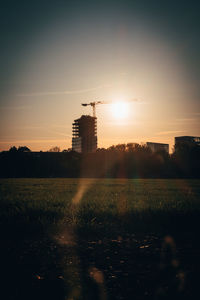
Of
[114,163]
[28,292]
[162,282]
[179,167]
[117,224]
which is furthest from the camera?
[114,163]

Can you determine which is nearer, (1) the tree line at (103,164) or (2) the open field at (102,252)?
(2) the open field at (102,252)

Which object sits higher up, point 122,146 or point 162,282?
point 122,146

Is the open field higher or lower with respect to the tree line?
lower

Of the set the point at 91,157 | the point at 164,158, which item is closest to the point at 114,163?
the point at 91,157

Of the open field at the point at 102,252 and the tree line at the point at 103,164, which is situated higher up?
the tree line at the point at 103,164

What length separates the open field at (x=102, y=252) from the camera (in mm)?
4152

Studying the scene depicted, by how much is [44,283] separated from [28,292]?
38 cm

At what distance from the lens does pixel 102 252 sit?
602 centimetres

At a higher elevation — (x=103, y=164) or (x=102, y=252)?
(x=103, y=164)

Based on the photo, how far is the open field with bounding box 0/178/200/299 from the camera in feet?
13.6

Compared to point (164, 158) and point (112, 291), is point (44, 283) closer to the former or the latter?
point (112, 291)

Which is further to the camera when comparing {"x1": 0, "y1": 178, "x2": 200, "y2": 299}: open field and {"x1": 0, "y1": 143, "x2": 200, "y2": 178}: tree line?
{"x1": 0, "y1": 143, "x2": 200, "y2": 178}: tree line

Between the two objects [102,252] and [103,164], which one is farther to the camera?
[103,164]

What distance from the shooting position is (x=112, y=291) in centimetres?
406
